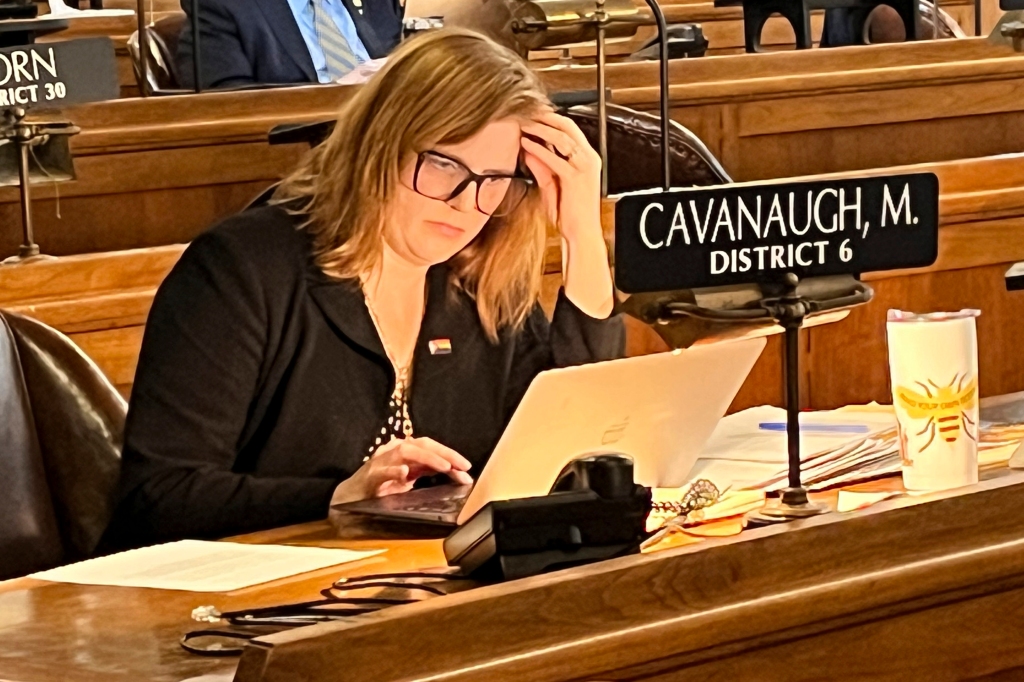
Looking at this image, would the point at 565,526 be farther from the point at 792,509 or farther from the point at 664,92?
the point at 664,92

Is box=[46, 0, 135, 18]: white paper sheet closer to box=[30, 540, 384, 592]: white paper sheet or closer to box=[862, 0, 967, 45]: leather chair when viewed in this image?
box=[862, 0, 967, 45]: leather chair

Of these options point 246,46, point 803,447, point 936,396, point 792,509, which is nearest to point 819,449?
point 803,447

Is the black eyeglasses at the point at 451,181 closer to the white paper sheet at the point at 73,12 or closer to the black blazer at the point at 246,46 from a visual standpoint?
the black blazer at the point at 246,46

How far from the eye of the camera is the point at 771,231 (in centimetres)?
142

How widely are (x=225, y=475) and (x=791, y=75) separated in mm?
1994

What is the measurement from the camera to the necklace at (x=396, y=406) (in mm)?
2164

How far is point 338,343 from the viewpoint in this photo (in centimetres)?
215

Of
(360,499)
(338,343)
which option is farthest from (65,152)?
(360,499)

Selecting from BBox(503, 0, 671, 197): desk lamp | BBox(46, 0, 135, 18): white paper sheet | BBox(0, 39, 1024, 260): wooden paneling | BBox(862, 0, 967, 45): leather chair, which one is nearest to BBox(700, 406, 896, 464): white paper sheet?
BBox(503, 0, 671, 197): desk lamp

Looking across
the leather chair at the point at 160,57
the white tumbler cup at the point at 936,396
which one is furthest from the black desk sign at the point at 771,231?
the leather chair at the point at 160,57

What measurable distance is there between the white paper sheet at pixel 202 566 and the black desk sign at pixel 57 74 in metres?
1.07

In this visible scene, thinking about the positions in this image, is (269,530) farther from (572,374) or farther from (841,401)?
(841,401)

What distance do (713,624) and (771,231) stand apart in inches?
17.2

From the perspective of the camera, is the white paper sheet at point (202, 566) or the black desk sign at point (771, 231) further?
the white paper sheet at point (202, 566)
